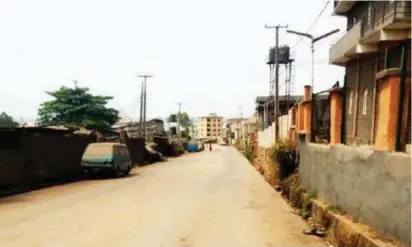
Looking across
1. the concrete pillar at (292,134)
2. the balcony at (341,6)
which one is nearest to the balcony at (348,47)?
the balcony at (341,6)

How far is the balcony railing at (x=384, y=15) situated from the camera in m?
17.5

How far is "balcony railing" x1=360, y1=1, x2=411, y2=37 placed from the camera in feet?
57.4

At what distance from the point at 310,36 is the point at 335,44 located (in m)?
3.28

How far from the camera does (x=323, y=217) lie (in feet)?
34.5

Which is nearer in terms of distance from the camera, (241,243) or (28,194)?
(241,243)

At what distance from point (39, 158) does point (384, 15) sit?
15.1 m

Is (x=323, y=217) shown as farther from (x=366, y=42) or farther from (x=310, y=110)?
(x=366, y=42)

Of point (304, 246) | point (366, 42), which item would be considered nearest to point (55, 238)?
point (304, 246)

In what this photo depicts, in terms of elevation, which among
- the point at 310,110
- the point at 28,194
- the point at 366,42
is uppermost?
the point at 366,42

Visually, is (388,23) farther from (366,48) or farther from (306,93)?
(306,93)

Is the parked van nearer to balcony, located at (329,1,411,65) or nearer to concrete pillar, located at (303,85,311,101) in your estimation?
concrete pillar, located at (303,85,311,101)

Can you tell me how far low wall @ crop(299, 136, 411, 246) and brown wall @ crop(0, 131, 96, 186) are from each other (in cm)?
1114

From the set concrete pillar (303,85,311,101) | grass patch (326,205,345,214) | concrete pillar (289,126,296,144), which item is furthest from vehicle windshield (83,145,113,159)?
grass patch (326,205,345,214)

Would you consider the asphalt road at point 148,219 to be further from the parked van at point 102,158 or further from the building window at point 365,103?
the building window at point 365,103
